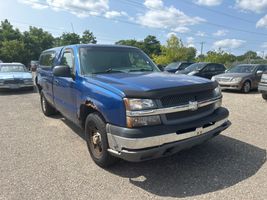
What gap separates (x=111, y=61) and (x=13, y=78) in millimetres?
9612

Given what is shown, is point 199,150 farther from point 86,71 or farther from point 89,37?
point 89,37

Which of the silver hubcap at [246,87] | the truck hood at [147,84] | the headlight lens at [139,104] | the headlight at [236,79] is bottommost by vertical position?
the silver hubcap at [246,87]

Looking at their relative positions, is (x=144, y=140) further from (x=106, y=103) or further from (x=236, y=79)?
(x=236, y=79)

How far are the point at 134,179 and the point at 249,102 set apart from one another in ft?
23.8

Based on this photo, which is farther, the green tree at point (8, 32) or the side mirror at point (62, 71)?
the green tree at point (8, 32)

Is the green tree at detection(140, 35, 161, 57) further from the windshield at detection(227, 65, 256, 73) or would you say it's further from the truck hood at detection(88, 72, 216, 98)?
the truck hood at detection(88, 72, 216, 98)

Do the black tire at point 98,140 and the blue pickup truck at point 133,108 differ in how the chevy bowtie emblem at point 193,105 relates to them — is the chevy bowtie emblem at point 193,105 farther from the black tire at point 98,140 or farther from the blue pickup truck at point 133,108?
the black tire at point 98,140

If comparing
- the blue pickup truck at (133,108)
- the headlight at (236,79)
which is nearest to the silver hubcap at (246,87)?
the headlight at (236,79)

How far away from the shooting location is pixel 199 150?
181 inches

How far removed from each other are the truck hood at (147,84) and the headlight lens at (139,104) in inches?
2.6

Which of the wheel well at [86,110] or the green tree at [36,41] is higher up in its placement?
the green tree at [36,41]

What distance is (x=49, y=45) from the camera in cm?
7081

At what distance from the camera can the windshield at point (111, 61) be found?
4.71 meters

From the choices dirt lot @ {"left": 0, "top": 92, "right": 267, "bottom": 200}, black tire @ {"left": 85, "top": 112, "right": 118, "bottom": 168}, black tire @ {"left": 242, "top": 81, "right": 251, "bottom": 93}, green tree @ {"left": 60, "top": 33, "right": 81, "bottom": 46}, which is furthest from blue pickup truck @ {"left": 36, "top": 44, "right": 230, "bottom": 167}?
green tree @ {"left": 60, "top": 33, "right": 81, "bottom": 46}
